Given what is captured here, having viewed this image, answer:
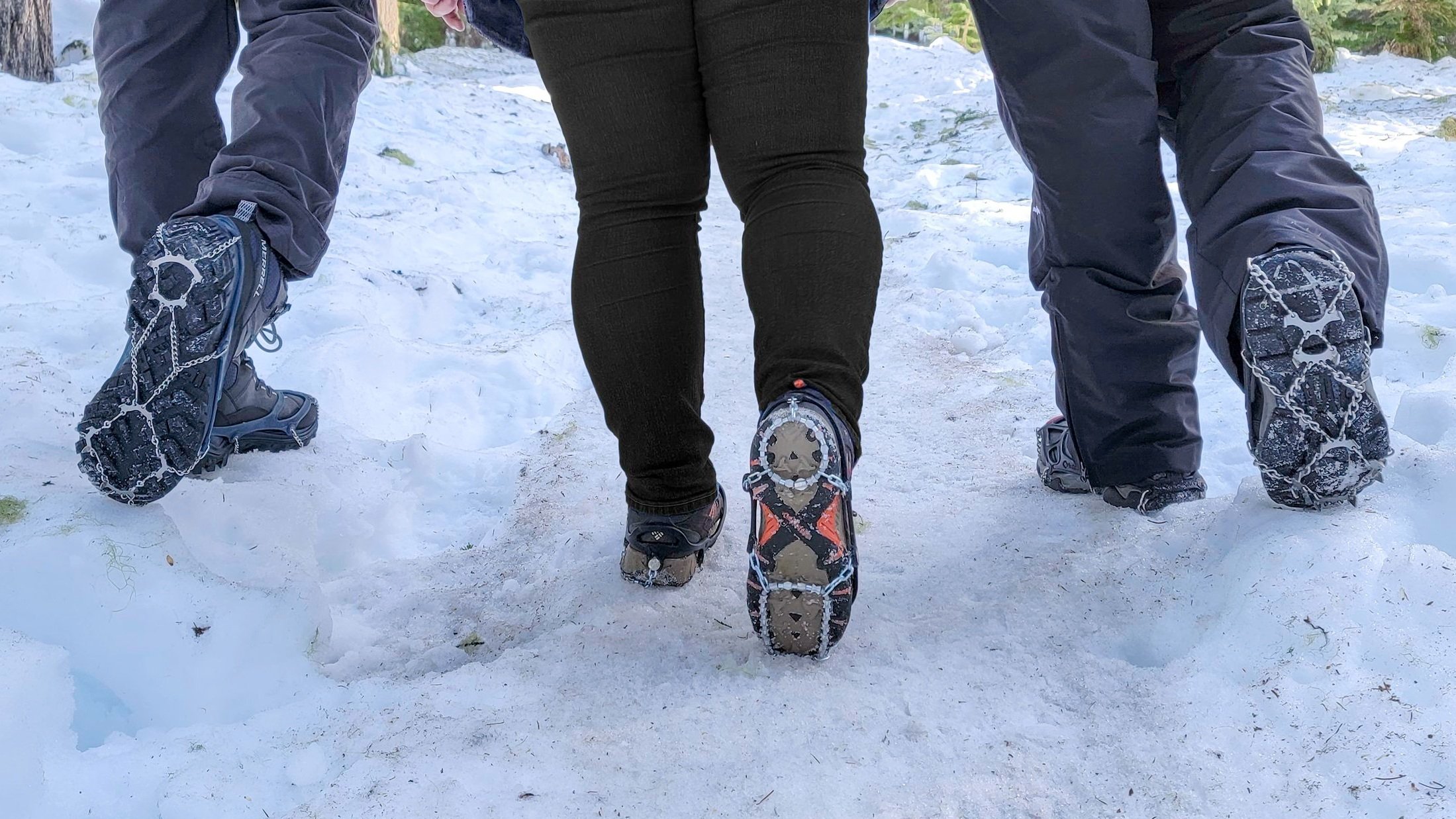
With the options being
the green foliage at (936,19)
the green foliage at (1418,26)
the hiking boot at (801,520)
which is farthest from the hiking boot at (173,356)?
the green foliage at (936,19)

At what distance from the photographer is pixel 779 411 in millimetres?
1232

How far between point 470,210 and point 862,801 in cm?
426

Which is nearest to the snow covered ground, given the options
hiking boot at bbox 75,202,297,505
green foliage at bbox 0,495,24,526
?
green foliage at bbox 0,495,24,526

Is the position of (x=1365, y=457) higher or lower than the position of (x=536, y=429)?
higher

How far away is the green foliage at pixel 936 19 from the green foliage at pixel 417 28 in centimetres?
557

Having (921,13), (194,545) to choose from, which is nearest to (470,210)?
(194,545)

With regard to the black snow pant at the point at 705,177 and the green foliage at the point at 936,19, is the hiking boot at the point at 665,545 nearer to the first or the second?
the black snow pant at the point at 705,177

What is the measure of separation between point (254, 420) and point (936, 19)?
13929 millimetres

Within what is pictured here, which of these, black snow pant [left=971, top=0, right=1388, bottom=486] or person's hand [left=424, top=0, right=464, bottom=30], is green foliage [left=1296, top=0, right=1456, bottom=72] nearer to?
black snow pant [left=971, top=0, right=1388, bottom=486]

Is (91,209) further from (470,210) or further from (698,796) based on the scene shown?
(698,796)

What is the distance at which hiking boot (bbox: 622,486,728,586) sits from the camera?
156cm

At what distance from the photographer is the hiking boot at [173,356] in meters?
1.52

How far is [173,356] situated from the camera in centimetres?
154

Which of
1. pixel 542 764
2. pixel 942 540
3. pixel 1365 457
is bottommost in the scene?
pixel 942 540
